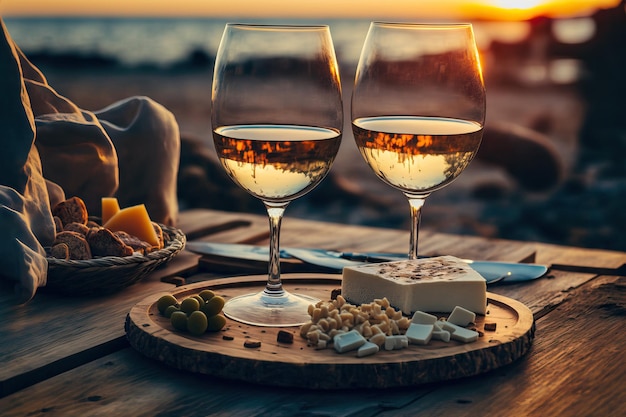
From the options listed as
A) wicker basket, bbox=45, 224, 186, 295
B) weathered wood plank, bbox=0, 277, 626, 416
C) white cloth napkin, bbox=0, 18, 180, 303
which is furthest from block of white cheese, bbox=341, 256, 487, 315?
white cloth napkin, bbox=0, 18, 180, 303

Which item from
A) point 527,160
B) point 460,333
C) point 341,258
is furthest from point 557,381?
point 527,160

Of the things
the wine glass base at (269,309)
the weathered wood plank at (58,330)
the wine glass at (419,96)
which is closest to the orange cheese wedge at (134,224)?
the weathered wood plank at (58,330)

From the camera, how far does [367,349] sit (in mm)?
1325

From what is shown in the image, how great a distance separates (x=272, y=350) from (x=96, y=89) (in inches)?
689

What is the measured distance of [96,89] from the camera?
18.1 metres

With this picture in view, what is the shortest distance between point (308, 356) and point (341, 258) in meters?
0.78

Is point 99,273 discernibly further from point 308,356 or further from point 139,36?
point 139,36

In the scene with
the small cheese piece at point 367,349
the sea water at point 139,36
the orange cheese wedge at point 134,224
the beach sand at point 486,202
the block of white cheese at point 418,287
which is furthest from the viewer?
the sea water at point 139,36

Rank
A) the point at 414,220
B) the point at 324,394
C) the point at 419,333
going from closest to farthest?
the point at 324,394, the point at 419,333, the point at 414,220

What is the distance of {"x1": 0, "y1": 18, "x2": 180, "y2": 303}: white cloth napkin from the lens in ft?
5.33

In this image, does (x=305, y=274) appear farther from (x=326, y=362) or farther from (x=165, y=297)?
(x=326, y=362)

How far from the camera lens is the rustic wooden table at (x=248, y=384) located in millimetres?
1222

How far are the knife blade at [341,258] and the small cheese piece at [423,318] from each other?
0.50 metres

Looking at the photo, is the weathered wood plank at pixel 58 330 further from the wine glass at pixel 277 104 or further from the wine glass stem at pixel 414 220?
the wine glass stem at pixel 414 220
